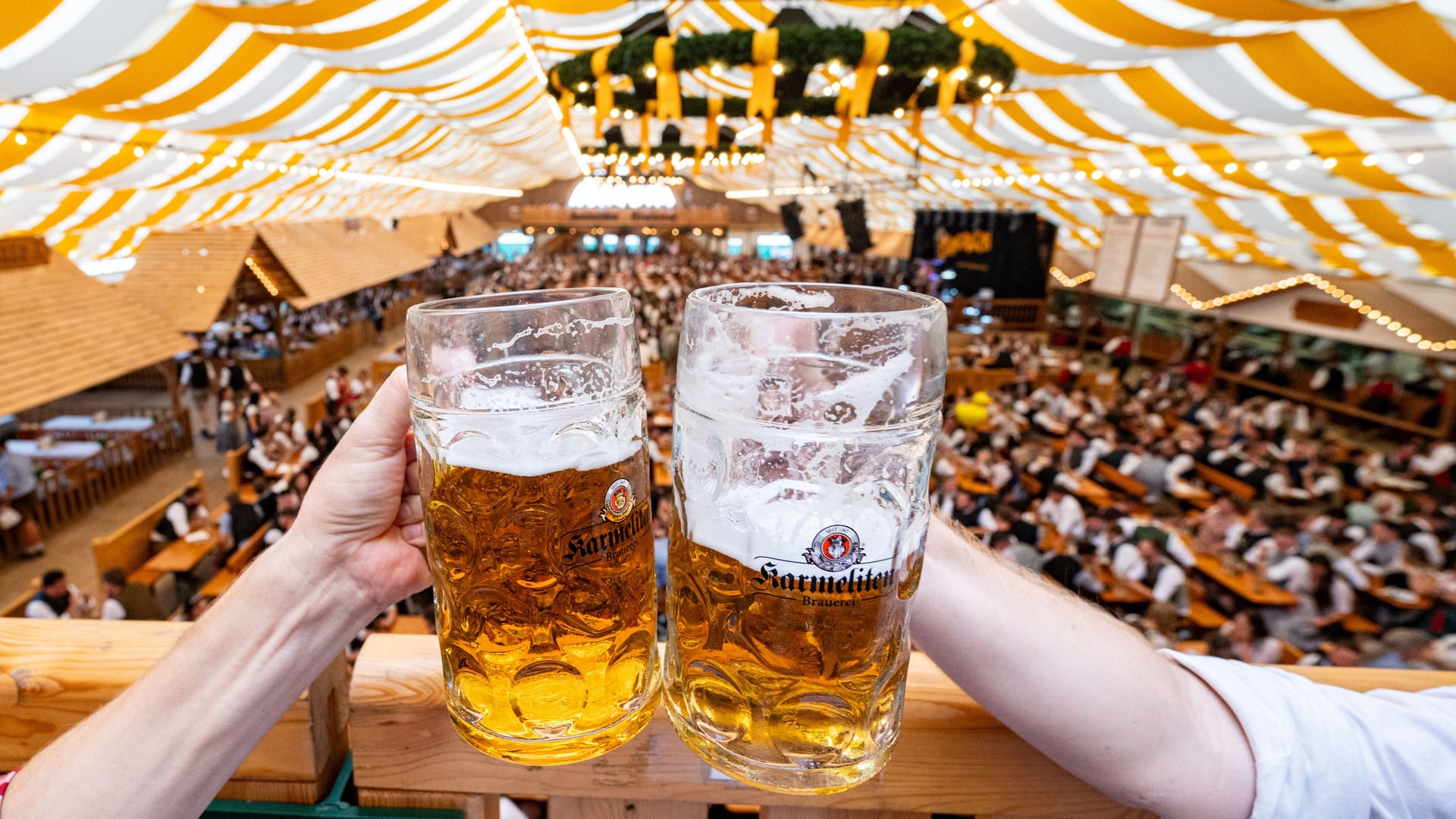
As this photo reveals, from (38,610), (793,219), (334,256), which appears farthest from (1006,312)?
(38,610)

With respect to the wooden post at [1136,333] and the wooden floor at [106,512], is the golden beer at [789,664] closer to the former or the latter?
the wooden floor at [106,512]

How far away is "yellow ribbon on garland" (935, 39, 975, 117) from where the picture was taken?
3.32 meters

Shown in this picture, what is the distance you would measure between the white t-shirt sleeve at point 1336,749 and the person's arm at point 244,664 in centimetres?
74

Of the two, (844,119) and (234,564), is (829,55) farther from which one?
(234,564)

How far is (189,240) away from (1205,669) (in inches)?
438

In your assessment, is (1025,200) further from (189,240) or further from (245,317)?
(245,317)

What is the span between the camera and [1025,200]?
13.0 meters

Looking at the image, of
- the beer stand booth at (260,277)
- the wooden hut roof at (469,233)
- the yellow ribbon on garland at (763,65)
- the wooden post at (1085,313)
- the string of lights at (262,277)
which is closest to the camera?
the yellow ribbon on garland at (763,65)

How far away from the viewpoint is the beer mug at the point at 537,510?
0.49 m

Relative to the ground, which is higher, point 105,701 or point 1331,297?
point 105,701

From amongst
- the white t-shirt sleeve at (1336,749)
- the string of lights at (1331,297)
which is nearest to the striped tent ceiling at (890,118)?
the string of lights at (1331,297)

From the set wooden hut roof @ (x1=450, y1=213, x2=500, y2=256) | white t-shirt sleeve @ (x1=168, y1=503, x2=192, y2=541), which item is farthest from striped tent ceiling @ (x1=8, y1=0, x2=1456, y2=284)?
wooden hut roof @ (x1=450, y1=213, x2=500, y2=256)

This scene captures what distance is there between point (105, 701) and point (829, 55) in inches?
130

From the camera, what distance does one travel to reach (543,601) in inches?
20.0
